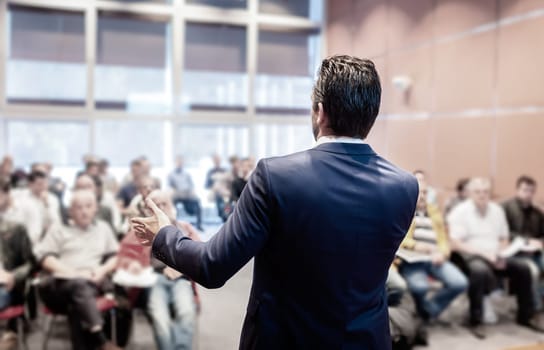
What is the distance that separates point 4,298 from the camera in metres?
2.81

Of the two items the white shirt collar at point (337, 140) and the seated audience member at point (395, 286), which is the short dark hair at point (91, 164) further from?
the white shirt collar at point (337, 140)

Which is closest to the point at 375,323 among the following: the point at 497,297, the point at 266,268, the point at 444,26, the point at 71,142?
the point at 266,268

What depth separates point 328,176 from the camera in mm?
860

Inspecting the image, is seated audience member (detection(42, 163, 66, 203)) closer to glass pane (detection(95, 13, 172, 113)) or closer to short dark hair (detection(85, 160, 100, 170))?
short dark hair (detection(85, 160, 100, 170))

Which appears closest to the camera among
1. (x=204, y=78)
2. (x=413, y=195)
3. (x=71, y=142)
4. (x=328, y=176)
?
(x=328, y=176)

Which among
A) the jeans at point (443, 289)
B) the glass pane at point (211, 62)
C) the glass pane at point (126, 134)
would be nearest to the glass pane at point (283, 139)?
the jeans at point (443, 289)

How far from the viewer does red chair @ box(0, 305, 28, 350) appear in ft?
9.16

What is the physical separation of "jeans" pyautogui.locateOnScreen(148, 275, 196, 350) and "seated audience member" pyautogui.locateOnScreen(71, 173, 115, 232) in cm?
100

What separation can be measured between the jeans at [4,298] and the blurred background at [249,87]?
0.47 meters

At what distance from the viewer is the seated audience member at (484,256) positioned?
11.5 ft

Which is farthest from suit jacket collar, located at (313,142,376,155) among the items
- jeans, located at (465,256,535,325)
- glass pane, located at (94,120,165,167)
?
glass pane, located at (94,120,165,167)

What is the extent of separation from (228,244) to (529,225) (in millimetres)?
3568

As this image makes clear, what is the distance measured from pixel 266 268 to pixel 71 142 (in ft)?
Answer: 24.0

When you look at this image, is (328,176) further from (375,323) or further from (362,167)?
(375,323)
